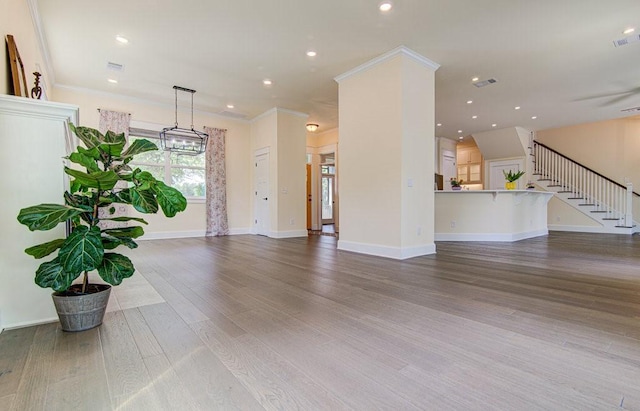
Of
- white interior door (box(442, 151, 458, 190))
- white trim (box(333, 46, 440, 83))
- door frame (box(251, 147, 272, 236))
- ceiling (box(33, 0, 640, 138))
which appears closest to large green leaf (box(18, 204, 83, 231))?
ceiling (box(33, 0, 640, 138))

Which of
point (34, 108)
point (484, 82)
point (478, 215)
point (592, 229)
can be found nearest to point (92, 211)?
point (34, 108)

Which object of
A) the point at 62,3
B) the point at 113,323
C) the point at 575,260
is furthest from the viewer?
the point at 575,260

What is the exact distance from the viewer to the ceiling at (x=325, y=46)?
349 cm

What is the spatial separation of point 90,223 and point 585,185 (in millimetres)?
11728

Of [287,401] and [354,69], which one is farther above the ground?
[354,69]

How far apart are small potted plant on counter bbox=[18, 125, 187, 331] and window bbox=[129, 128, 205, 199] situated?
526 cm

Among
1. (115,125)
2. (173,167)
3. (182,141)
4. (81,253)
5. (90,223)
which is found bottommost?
(81,253)

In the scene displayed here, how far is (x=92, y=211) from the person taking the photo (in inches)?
75.2

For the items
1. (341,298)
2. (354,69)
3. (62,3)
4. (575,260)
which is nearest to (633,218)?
(575,260)

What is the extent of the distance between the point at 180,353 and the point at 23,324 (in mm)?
1201

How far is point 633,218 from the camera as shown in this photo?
26.9ft

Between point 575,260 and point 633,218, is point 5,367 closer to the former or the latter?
point 575,260

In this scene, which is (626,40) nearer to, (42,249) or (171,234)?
(42,249)

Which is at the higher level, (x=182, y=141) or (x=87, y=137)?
(x=182, y=141)
